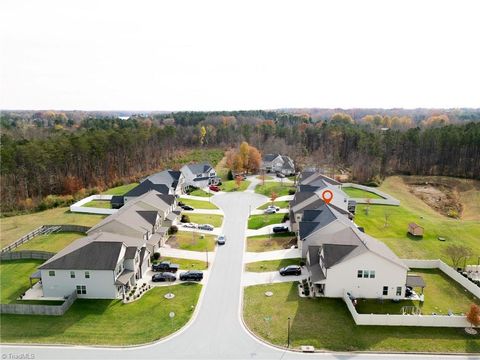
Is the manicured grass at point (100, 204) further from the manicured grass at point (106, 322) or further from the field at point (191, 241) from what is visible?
the manicured grass at point (106, 322)

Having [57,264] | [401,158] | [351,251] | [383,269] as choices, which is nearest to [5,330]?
[57,264]

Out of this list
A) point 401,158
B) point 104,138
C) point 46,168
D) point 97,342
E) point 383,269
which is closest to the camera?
point 97,342

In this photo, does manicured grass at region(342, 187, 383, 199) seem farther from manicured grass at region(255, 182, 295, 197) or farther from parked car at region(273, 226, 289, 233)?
parked car at region(273, 226, 289, 233)

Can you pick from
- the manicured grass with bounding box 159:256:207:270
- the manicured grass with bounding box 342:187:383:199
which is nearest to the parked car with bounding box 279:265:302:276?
the manicured grass with bounding box 159:256:207:270

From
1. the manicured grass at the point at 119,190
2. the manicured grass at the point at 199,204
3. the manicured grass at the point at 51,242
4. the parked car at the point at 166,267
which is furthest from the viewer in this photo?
the manicured grass at the point at 119,190

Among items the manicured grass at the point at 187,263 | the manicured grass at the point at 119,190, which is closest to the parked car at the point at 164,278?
the manicured grass at the point at 187,263

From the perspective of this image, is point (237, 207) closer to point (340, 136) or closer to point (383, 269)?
point (383, 269)
